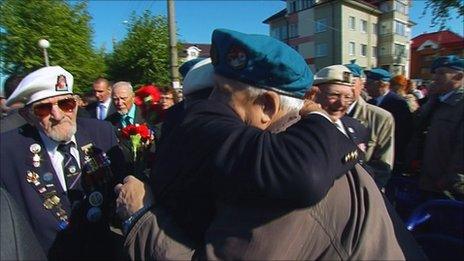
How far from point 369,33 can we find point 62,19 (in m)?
36.3

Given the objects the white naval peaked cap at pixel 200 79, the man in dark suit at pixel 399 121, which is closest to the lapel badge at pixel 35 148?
the white naval peaked cap at pixel 200 79

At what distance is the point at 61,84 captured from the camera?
2107mm

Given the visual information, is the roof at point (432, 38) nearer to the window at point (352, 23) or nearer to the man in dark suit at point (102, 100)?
the window at point (352, 23)

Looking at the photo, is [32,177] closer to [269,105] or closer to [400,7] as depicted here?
[269,105]

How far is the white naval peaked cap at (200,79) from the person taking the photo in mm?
1401

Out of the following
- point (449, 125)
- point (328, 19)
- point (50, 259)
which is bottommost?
point (50, 259)

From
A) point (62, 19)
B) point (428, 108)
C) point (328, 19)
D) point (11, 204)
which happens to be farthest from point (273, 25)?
point (11, 204)

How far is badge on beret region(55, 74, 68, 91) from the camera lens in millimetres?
2086

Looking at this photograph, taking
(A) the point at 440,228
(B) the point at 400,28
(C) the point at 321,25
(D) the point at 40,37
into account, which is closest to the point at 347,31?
(C) the point at 321,25

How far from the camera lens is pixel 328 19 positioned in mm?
38969

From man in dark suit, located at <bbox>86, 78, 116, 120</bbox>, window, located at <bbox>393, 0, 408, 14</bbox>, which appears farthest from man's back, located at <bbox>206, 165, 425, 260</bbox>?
window, located at <bbox>393, 0, 408, 14</bbox>

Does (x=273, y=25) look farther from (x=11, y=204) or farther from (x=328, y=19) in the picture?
(x=11, y=204)

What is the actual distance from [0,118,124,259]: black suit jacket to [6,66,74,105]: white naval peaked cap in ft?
0.65

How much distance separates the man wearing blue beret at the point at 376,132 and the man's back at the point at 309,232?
248cm
